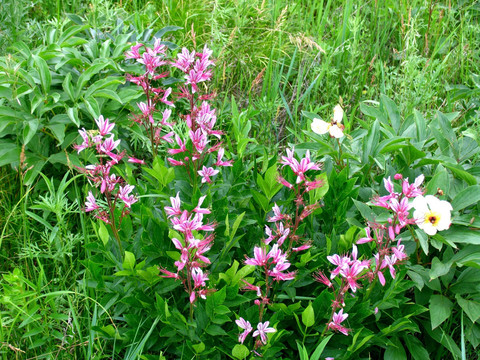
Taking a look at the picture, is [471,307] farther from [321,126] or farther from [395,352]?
[321,126]

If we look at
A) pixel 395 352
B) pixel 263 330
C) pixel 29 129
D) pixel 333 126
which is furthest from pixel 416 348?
pixel 29 129

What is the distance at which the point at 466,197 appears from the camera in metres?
1.94

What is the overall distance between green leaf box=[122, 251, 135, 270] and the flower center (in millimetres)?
995

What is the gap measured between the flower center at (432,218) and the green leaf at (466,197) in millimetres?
291

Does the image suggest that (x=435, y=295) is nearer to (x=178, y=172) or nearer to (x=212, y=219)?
(x=212, y=219)

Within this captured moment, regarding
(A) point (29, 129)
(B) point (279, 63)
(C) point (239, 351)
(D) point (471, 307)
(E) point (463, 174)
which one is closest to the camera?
(C) point (239, 351)

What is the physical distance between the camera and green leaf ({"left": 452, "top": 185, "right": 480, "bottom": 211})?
1.92 meters

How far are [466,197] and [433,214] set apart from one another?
31 cm

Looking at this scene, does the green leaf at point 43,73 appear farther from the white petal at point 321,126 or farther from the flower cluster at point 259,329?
the flower cluster at point 259,329

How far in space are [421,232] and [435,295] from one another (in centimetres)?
31

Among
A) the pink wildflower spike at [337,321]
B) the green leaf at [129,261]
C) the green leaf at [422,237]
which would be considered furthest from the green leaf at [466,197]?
the green leaf at [129,261]

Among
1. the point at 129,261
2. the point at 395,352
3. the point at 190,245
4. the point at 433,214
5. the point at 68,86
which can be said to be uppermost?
the point at 433,214

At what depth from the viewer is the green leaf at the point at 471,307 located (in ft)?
6.18

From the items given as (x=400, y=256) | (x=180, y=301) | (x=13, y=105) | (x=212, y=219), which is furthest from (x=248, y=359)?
(x=13, y=105)
